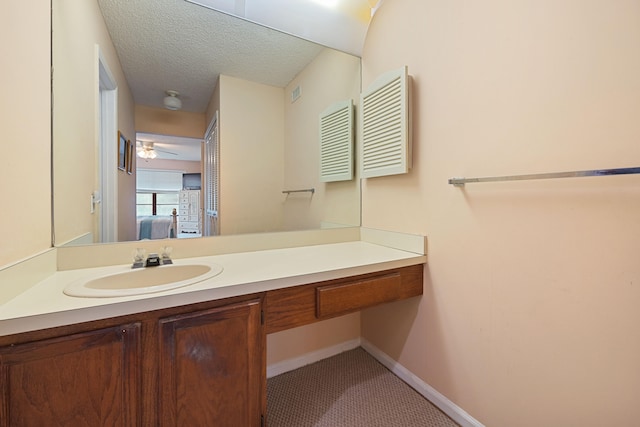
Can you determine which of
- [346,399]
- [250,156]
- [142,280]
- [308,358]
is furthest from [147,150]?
[346,399]

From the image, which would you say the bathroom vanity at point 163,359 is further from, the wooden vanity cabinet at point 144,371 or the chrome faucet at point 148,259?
the chrome faucet at point 148,259

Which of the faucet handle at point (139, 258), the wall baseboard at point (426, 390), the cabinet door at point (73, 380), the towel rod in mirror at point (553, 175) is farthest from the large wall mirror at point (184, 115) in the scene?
the wall baseboard at point (426, 390)

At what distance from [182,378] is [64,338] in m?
0.35

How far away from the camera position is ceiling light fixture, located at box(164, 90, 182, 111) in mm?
1510

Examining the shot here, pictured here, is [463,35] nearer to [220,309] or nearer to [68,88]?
[220,309]

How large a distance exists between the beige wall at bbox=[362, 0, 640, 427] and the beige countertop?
14.7 inches

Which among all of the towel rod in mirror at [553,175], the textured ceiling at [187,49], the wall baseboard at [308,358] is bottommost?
the wall baseboard at [308,358]

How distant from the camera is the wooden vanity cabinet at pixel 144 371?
73 centimetres

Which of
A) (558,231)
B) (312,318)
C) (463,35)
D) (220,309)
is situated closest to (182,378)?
(220,309)

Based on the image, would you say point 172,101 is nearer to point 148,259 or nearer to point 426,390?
point 148,259

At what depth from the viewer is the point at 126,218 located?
138 cm

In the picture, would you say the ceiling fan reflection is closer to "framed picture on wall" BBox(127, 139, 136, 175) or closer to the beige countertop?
"framed picture on wall" BBox(127, 139, 136, 175)

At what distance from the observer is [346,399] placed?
152cm

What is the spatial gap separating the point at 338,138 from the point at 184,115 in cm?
98
